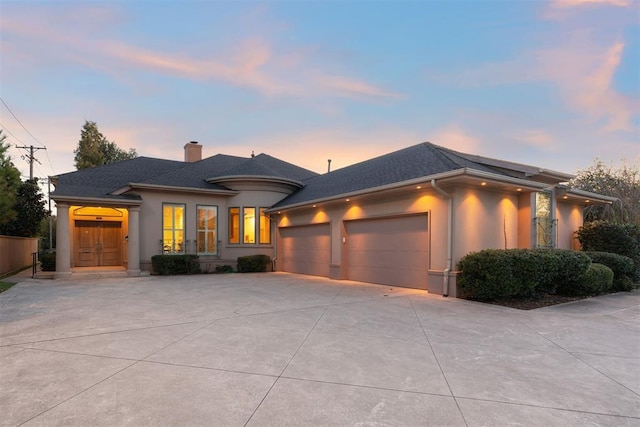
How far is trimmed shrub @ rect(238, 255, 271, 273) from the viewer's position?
16031 millimetres

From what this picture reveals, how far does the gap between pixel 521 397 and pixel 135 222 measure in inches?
579

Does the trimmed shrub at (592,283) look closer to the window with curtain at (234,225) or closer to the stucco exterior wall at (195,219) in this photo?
the stucco exterior wall at (195,219)

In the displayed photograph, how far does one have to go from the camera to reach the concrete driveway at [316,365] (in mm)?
2898

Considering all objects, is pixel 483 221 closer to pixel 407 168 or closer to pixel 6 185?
pixel 407 168

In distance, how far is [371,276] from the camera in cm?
1170

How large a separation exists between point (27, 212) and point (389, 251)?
20.4m

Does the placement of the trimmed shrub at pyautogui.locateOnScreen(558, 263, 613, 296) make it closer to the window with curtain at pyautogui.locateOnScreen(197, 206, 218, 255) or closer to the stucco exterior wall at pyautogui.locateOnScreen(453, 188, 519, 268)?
the stucco exterior wall at pyautogui.locateOnScreen(453, 188, 519, 268)

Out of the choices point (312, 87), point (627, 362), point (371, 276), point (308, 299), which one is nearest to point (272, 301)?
point (308, 299)

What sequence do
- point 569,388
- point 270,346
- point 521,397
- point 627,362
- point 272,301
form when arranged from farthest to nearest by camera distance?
1. point 272,301
2. point 270,346
3. point 627,362
4. point 569,388
5. point 521,397

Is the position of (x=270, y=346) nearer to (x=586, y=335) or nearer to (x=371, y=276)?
(x=586, y=335)

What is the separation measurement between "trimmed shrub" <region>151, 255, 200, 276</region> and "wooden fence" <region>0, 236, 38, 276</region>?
20.6ft

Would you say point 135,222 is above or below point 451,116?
below

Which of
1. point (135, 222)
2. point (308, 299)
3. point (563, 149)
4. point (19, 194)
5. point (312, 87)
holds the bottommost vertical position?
point (308, 299)

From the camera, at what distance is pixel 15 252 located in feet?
54.7
